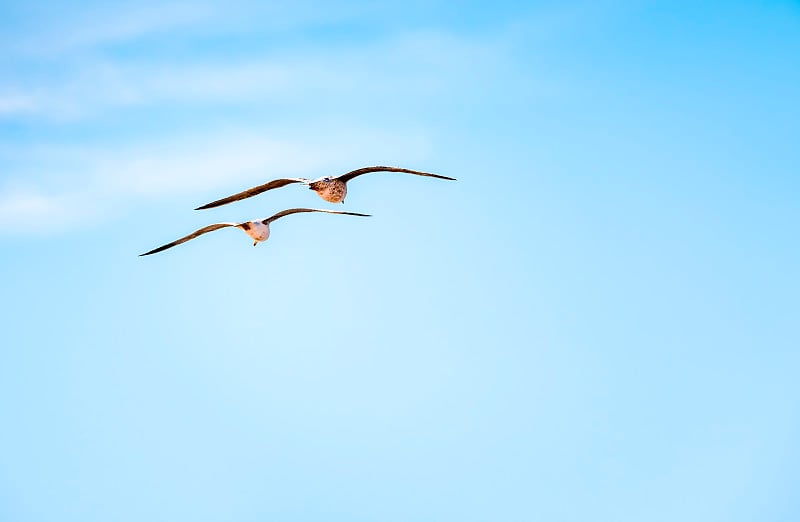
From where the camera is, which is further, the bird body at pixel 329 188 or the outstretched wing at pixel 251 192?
the bird body at pixel 329 188

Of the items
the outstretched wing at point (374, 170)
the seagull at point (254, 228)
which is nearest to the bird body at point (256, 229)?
the seagull at point (254, 228)

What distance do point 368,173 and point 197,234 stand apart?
18.3 feet

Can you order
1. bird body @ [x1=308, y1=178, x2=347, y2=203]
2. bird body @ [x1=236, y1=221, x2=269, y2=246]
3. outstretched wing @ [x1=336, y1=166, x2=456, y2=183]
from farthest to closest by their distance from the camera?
bird body @ [x1=308, y1=178, x2=347, y2=203] < bird body @ [x1=236, y1=221, x2=269, y2=246] < outstretched wing @ [x1=336, y1=166, x2=456, y2=183]

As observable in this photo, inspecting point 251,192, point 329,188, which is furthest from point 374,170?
point 251,192

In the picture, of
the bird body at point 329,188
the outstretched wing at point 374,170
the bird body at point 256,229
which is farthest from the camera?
the bird body at point 329,188

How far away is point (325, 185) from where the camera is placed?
29531 millimetres

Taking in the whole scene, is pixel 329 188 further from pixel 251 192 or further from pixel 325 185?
pixel 251 192

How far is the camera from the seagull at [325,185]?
27469mm

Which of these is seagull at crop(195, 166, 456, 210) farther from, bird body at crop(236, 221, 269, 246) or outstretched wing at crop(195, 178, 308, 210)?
bird body at crop(236, 221, 269, 246)

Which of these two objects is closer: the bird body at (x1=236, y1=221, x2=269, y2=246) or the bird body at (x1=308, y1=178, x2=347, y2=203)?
the bird body at (x1=236, y1=221, x2=269, y2=246)

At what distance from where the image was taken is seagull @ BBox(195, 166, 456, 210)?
2747 centimetres

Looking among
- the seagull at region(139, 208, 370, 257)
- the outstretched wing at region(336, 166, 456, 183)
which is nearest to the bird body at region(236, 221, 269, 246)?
the seagull at region(139, 208, 370, 257)

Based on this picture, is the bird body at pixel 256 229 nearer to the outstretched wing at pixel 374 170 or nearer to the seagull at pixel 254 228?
the seagull at pixel 254 228

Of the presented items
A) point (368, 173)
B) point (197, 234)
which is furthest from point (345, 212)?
point (197, 234)
